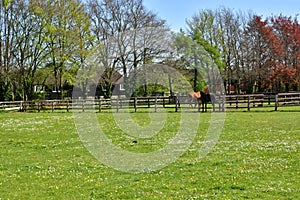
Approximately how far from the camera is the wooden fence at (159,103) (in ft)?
86.9

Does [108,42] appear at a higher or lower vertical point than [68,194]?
higher

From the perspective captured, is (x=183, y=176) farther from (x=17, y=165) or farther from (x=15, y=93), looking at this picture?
(x=15, y=93)

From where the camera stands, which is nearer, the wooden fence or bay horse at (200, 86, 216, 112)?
bay horse at (200, 86, 216, 112)

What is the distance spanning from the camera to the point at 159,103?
31469 millimetres

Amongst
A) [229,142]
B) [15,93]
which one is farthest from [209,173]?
[15,93]

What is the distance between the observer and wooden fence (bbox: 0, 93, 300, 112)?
2650cm

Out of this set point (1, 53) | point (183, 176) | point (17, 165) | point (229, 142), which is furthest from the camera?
point (1, 53)

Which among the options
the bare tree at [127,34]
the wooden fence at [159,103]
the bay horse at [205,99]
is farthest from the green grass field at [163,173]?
the bare tree at [127,34]

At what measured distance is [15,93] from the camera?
41594 millimetres

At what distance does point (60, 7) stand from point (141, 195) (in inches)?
1471

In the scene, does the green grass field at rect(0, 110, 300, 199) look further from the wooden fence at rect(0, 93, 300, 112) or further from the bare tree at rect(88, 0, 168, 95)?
the bare tree at rect(88, 0, 168, 95)

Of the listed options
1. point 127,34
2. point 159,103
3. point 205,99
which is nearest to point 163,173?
point 205,99

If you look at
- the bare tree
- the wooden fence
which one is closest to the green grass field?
the wooden fence

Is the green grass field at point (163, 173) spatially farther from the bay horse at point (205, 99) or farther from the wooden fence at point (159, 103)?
the wooden fence at point (159, 103)
